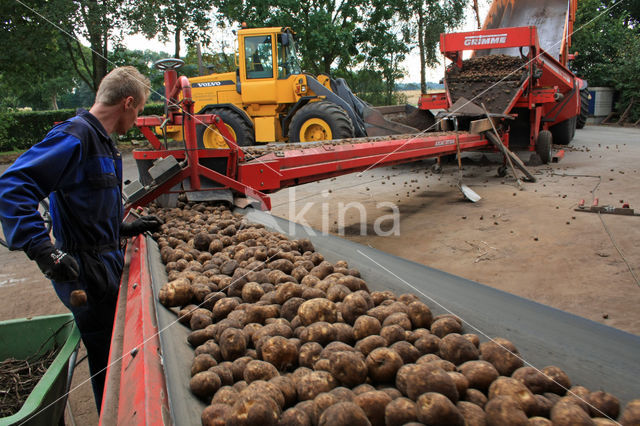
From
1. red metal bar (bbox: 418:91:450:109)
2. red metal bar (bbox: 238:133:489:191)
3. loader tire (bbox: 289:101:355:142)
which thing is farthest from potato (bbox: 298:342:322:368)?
red metal bar (bbox: 418:91:450:109)

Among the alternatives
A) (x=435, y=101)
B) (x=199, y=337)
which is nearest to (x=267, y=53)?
(x=435, y=101)

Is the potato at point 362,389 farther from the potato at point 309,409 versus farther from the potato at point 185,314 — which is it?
the potato at point 185,314

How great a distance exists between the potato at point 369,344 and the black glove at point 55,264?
4.24ft

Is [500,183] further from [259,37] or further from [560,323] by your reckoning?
[560,323]

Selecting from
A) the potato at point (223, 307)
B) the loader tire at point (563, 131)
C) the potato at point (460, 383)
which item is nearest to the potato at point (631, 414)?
the potato at point (460, 383)

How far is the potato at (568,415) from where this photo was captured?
1.14 meters

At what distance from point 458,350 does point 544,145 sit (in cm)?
905

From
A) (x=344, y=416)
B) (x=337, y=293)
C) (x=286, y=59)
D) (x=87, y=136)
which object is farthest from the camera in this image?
(x=286, y=59)

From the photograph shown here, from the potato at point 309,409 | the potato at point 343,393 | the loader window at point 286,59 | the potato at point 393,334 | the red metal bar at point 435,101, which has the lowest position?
the potato at point 309,409

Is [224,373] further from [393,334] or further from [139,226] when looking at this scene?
[139,226]

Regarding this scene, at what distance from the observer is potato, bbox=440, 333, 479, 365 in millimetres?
1460

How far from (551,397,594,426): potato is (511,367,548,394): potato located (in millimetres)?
111

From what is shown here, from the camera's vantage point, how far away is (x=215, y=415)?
3.92 ft

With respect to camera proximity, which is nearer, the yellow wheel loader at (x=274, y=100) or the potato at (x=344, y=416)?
the potato at (x=344, y=416)
